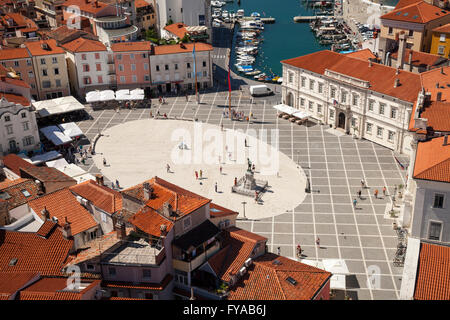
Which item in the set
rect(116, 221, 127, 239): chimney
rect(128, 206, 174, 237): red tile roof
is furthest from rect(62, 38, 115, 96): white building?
rect(116, 221, 127, 239): chimney

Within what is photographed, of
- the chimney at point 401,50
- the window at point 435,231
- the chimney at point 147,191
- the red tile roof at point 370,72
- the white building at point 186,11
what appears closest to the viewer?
the chimney at point 147,191

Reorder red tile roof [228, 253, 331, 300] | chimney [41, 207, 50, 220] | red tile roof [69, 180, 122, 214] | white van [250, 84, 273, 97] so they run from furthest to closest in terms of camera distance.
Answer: white van [250, 84, 273, 97] → red tile roof [69, 180, 122, 214] → chimney [41, 207, 50, 220] → red tile roof [228, 253, 331, 300]

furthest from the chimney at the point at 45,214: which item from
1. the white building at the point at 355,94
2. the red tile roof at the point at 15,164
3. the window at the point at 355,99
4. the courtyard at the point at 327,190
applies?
the window at the point at 355,99

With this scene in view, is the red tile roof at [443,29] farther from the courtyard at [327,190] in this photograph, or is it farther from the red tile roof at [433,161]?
the red tile roof at [433,161]

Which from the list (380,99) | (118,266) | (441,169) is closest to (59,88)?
(380,99)

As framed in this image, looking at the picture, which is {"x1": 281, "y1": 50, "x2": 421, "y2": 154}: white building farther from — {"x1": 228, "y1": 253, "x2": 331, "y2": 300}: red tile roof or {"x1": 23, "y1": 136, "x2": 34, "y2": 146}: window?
{"x1": 23, "y1": 136, "x2": 34, "y2": 146}: window

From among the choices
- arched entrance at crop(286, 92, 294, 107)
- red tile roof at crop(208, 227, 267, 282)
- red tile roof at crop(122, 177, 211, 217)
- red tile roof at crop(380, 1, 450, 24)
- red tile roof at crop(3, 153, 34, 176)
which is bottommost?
arched entrance at crop(286, 92, 294, 107)
